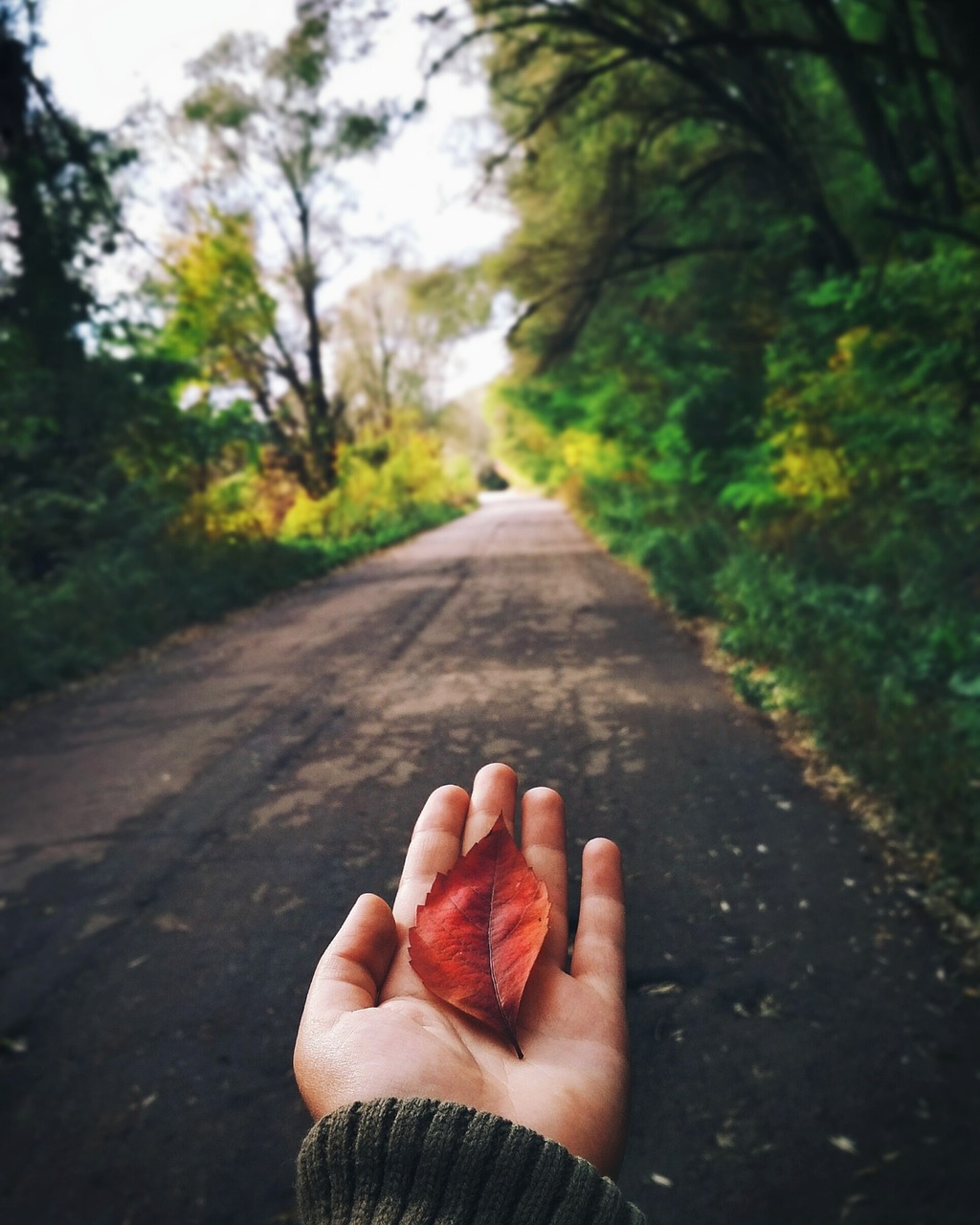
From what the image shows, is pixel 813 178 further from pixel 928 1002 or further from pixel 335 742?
pixel 928 1002

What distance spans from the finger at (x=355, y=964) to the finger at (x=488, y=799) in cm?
24

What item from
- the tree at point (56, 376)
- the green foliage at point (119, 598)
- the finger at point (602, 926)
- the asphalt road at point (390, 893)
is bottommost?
the asphalt road at point (390, 893)

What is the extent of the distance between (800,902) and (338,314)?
30.3 feet

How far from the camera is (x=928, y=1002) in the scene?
7.72 ft

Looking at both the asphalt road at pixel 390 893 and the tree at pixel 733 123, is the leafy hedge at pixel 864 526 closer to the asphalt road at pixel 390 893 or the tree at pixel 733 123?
the asphalt road at pixel 390 893

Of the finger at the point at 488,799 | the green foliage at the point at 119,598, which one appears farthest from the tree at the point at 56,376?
the finger at the point at 488,799

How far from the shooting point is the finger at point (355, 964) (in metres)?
1.12

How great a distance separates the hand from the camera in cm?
104

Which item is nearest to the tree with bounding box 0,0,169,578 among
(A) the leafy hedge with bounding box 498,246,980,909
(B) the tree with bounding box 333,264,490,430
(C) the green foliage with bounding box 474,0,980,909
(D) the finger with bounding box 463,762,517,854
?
(B) the tree with bounding box 333,264,490,430

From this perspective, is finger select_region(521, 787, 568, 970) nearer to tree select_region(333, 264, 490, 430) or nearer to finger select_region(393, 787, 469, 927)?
finger select_region(393, 787, 469, 927)

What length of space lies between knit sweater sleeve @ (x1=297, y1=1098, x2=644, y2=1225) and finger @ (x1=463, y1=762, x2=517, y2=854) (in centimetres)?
53

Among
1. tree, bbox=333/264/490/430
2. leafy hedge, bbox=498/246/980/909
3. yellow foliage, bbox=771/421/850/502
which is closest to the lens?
leafy hedge, bbox=498/246/980/909

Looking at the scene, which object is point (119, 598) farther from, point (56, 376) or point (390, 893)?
point (390, 893)

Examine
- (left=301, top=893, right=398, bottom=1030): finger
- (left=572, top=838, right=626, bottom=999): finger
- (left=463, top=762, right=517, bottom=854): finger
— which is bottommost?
(left=572, top=838, right=626, bottom=999): finger
